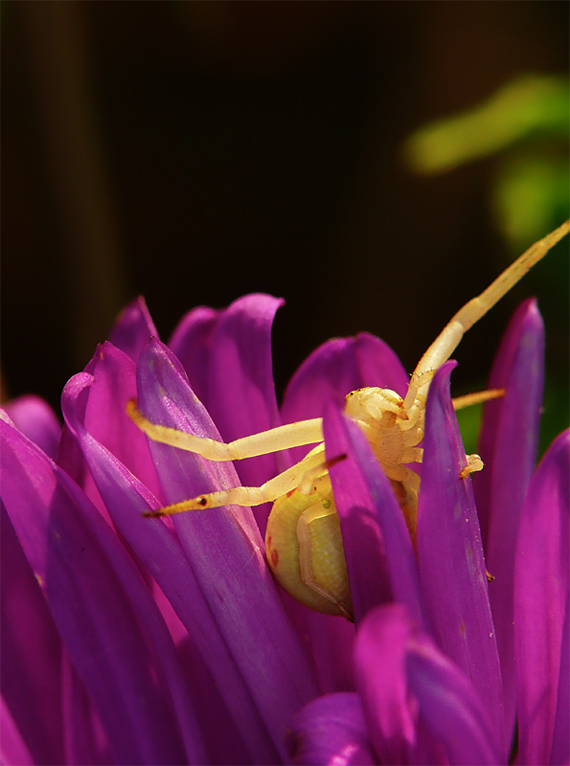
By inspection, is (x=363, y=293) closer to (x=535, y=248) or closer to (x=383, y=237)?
(x=383, y=237)

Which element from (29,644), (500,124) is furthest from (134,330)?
(500,124)

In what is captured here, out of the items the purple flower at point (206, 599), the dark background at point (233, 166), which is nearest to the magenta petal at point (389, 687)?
the purple flower at point (206, 599)

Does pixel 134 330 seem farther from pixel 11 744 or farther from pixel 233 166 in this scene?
pixel 233 166

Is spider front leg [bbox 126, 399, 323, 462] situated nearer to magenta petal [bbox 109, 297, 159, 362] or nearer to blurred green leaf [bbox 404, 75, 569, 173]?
magenta petal [bbox 109, 297, 159, 362]

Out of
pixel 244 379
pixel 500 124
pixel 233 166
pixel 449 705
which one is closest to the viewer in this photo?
pixel 449 705

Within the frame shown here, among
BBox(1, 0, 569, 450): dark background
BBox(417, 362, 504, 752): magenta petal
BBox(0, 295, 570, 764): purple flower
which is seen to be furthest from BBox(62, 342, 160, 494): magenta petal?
BBox(1, 0, 569, 450): dark background

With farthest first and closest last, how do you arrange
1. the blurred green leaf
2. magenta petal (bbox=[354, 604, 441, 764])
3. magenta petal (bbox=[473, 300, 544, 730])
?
the blurred green leaf
magenta petal (bbox=[473, 300, 544, 730])
magenta petal (bbox=[354, 604, 441, 764])

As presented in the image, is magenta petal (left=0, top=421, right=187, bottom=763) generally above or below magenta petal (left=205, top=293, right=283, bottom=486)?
below
